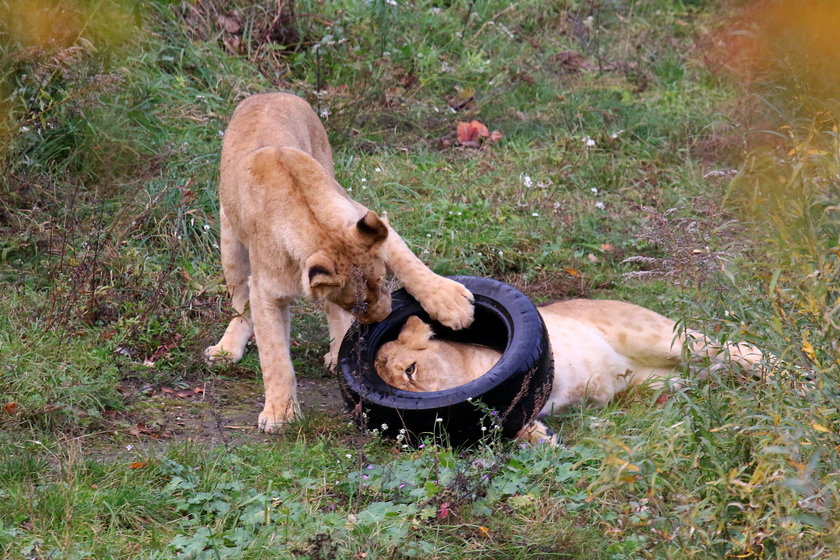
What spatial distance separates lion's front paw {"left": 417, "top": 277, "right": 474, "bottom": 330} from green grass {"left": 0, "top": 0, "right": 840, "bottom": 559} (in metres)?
0.74

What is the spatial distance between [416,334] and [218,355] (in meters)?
1.47

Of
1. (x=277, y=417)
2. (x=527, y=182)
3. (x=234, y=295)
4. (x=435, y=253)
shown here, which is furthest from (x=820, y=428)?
(x=527, y=182)

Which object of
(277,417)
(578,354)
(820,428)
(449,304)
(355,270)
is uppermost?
(820,428)

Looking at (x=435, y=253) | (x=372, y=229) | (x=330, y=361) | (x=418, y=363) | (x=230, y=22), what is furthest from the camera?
(x=230, y=22)

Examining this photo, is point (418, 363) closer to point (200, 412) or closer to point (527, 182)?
Answer: point (200, 412)

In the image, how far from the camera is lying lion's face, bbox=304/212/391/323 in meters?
5.26

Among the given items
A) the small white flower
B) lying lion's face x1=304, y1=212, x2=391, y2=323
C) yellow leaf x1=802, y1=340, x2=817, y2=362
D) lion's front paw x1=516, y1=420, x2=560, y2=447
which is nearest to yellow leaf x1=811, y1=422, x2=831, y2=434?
yellow leaf x1=802, y1=340, x2=817, y2=362

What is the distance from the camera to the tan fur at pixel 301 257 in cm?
539

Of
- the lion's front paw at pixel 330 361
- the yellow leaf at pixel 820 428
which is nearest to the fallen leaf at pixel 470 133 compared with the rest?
the lion's front paw at pixel 330 361

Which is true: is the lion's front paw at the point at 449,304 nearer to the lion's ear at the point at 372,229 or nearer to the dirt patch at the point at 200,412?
the lion's ear at the point at 372,229

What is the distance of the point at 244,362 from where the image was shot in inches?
264

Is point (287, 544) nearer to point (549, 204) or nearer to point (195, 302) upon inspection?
point (195, 302)

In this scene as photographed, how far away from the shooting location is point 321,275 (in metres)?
5.22

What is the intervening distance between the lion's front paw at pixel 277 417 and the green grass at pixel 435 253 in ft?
0.44
